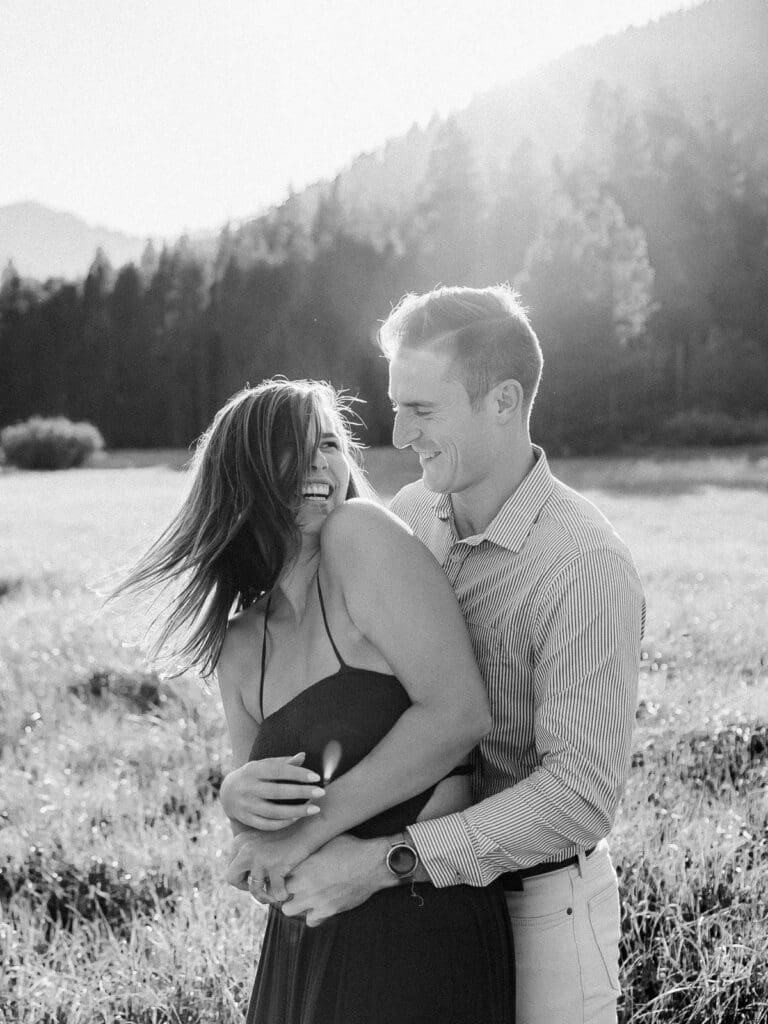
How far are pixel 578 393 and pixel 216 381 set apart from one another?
20592 millimetres

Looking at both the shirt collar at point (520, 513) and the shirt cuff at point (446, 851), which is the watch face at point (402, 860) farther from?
Answer: the shirt collar at point (520, 513)

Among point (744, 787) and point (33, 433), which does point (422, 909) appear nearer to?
point (744, 787)

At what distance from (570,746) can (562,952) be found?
1.80 ft

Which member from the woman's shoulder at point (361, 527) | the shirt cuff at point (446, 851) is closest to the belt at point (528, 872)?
the shirt cuff at point (446, 851)

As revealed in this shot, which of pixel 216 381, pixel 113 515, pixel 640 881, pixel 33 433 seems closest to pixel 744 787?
pixel 640 881

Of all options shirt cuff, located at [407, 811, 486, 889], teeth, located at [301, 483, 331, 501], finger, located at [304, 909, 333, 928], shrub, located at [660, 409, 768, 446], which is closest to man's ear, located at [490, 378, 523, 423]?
teeth, located at [301, 483, 331, 501]

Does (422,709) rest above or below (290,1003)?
above

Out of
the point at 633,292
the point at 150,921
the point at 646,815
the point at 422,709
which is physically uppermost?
the point at 633,292

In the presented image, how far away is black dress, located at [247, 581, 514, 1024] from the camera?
1952 mm

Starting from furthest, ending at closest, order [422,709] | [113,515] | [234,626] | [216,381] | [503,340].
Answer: [216,381]
[113,515]
[503,340]
[234,626]
[422,709]

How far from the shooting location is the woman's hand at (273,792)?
196 centimetres

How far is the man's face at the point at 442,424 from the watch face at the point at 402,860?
0.87 meters

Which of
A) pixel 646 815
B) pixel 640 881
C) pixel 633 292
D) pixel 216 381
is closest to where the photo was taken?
pixel 640 881

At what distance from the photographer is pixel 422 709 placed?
1.99 m
